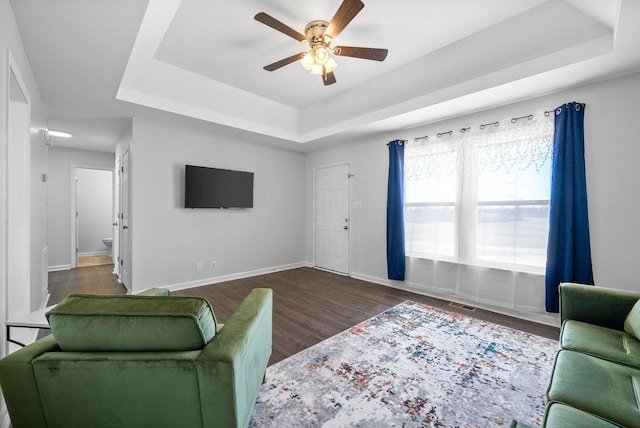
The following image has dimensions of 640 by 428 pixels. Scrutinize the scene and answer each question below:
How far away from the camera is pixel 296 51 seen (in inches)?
118

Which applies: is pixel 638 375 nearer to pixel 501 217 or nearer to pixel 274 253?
pixel 501 217

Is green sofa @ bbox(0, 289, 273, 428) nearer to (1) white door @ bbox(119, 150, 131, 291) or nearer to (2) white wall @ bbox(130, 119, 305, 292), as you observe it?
(2) white wall @ bbox(130, 119, 305, 292)

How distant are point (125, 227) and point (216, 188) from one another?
1.42 metres

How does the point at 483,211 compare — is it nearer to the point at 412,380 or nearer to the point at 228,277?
the point at 412,380

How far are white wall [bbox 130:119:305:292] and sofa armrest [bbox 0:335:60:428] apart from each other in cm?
284

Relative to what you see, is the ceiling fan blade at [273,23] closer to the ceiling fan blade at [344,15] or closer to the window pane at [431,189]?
the ceiling fan blade at [344,15]

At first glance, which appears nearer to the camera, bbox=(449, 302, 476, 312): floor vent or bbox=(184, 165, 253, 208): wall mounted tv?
bbox=(449, 302, 476, 312): floor vent

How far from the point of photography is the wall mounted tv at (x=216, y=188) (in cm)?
399

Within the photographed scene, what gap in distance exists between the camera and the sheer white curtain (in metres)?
2.89

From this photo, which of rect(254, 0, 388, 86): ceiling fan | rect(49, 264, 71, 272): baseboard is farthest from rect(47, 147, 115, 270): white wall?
rect(254, 0, 388, 86): ceiling fan

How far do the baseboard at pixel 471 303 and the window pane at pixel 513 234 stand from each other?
1.82 feet

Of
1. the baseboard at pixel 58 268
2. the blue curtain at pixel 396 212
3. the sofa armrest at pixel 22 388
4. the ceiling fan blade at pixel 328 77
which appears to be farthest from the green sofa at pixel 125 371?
the baseboard at pixel 58 268

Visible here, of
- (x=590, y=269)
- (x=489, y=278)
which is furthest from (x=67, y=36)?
(x=590, y=269)

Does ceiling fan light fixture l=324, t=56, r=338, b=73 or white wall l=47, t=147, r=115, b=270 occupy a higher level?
ceiling fan light fixture l=324, t=56, r=338, b=73
